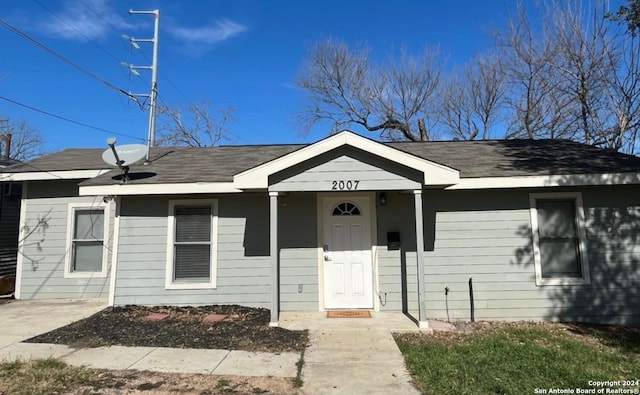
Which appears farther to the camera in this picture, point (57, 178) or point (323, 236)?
point (57, 178)

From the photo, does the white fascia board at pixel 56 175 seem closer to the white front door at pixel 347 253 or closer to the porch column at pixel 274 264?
the porch column at pixel 274 264

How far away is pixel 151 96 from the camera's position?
1592cm

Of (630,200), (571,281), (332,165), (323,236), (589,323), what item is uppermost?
(332,165)

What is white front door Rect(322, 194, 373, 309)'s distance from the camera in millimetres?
→ 7613

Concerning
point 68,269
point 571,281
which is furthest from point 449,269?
point 68,269

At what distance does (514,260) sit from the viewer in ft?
24.0

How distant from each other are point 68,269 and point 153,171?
10.7 feet

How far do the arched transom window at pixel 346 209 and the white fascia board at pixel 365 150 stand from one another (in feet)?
4.66

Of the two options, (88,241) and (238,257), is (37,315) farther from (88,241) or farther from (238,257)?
(238,257)

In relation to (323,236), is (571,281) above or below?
below

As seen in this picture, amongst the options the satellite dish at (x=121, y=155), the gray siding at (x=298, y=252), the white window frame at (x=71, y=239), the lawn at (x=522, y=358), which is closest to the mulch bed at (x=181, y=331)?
the gray siding at (x=298, y=252)

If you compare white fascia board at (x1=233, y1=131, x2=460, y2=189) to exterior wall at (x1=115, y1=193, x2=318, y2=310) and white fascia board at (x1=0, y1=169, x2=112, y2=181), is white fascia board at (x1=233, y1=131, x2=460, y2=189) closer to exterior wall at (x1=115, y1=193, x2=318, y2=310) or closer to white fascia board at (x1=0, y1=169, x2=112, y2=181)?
exterior wall at (x1=115, y1=193, x2=318, y2=310)

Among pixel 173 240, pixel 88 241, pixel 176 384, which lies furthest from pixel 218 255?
pixel 88 241

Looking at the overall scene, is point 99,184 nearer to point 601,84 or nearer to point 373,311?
point 373,311
